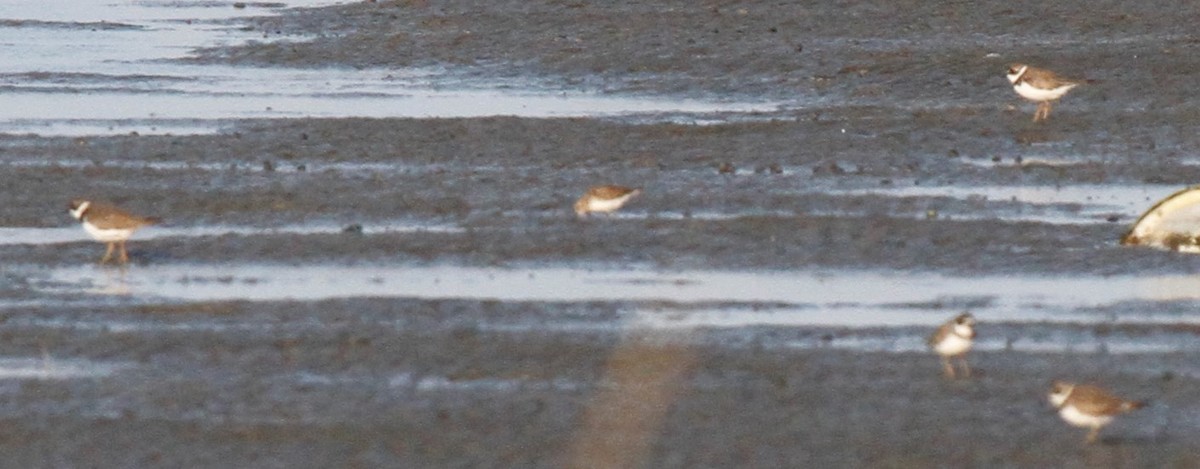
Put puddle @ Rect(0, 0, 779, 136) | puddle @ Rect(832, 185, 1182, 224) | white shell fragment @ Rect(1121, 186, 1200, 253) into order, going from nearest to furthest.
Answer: white shell fragment @ Rect(1121, 186, 1200, 253)
puddle @ Rect(832, 185, 1182, 224)
puddle @ Rect(0, 0, 779, 136)

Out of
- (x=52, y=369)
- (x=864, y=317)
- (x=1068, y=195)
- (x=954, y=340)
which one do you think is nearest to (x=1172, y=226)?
(x=1068, y=195)

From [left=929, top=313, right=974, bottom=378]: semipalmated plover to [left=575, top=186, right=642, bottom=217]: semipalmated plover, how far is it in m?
4.48

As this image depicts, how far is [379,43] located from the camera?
2803 cm

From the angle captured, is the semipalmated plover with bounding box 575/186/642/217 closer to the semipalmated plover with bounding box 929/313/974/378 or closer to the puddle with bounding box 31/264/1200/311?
the puddle with bounding box 31/264/1200/311

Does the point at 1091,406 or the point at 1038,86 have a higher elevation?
the point at 1091,406

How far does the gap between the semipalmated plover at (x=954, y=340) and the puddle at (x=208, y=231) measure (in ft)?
15.9

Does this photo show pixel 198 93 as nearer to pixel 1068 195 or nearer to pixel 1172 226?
pixel 1068 195

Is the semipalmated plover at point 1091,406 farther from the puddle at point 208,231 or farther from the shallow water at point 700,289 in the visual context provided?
the puddle at point 208,231

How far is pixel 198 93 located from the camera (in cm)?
2438

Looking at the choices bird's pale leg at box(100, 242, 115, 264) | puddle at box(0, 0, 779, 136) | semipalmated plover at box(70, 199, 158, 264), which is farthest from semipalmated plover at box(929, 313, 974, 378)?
puddle at box(0, 0, 779, 136)

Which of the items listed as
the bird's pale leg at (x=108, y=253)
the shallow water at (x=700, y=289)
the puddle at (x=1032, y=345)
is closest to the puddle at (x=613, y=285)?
the shallow water at (x=700, y=289)

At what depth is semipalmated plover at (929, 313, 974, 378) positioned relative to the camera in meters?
11.2

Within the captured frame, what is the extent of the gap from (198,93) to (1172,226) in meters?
12.0

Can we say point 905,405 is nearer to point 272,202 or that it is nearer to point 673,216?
point 673,216
